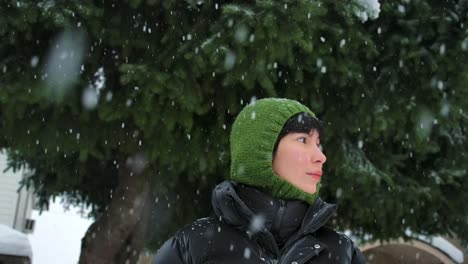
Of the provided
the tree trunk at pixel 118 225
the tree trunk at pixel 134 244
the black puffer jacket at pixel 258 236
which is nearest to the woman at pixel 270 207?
the black puffer jacket at pixel 258 236

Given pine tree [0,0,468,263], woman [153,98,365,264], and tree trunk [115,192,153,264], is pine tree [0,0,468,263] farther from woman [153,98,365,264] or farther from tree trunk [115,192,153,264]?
woman [153,98,365,264]

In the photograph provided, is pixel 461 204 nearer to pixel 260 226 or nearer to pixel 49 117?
pixel 49 117

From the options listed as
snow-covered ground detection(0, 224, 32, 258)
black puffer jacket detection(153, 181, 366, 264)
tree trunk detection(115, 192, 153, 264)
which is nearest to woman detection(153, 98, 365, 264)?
black puffer jacket detection(153, 181, 366, 264)

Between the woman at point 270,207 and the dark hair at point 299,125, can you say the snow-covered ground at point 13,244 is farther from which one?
the dark hair at point 299,125

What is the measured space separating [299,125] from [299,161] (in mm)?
153

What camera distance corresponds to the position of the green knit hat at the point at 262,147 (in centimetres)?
200

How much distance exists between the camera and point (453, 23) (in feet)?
16.6

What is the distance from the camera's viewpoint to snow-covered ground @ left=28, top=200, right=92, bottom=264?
70.1 feet

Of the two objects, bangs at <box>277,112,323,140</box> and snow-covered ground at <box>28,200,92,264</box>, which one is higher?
bangs at <box>277,112,323,140</box>

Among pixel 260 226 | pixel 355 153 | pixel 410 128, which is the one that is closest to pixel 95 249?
pixel 355 153

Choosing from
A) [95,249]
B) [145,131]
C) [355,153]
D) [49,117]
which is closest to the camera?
[145,131]

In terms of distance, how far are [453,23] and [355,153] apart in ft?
4.96

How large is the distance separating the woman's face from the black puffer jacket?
8 cm

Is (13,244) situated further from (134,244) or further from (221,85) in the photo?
(221,85)
